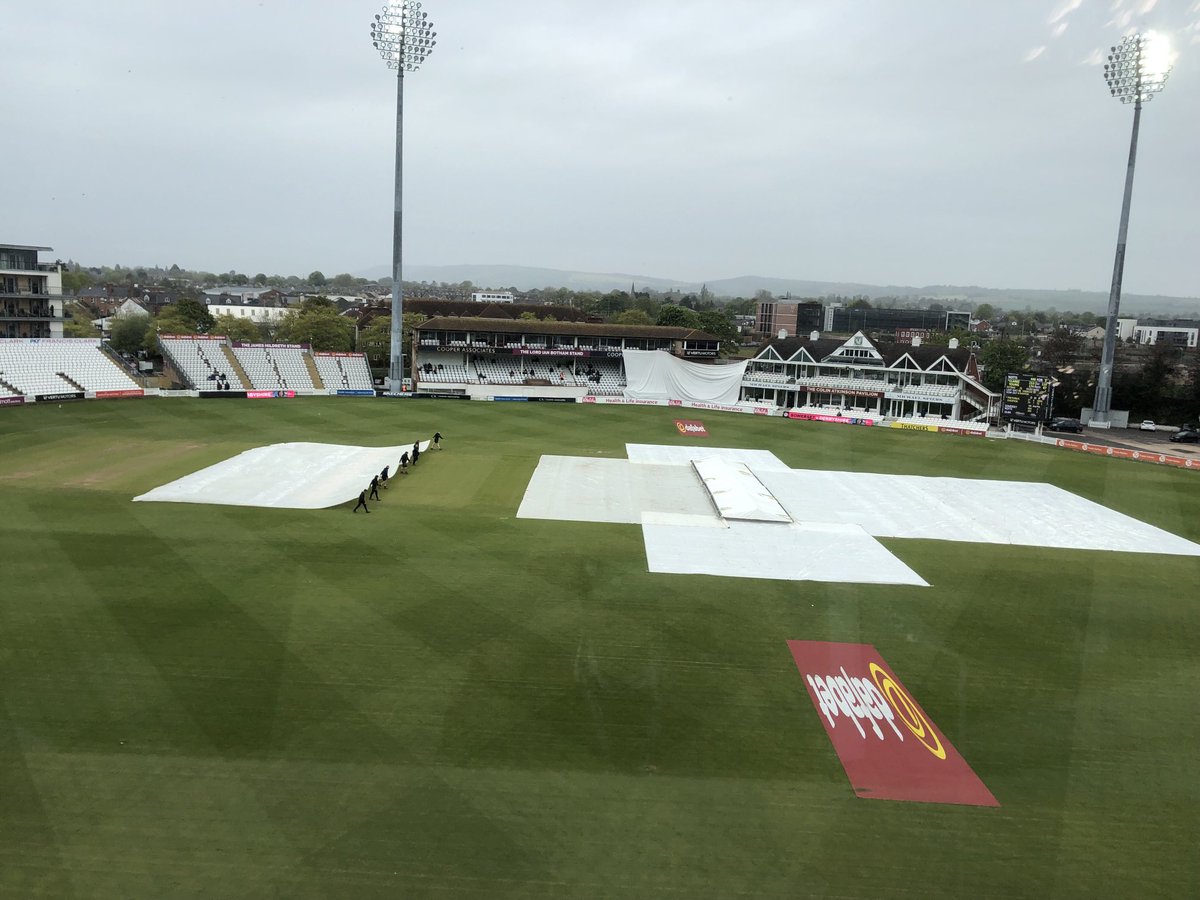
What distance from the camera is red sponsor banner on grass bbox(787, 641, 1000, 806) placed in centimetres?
991

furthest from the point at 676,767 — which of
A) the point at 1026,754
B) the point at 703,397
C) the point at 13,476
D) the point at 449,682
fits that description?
the point at 703,397

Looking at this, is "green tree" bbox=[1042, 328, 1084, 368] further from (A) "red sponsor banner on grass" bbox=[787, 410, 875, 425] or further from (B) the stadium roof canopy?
(B) the stadium roof canopy

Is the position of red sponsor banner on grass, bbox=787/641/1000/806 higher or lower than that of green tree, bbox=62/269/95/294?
lower

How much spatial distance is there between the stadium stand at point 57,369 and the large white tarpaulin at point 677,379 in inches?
1346

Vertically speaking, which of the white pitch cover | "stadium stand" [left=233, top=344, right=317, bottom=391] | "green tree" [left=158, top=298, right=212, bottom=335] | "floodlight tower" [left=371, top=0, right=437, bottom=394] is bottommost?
the white pitch cover

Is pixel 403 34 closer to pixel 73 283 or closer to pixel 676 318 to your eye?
pixel 676 318

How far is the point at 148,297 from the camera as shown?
134m

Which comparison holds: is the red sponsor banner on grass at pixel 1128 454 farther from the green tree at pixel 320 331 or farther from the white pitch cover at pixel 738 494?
the green tree at pixel 320 331

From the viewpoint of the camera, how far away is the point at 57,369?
46625 millimetres

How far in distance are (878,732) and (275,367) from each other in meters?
53.5

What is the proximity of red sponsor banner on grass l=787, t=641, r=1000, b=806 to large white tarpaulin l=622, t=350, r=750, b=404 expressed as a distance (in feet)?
149

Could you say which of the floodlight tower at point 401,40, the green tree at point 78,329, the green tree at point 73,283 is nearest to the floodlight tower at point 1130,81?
the floodlight tower at point 401,40

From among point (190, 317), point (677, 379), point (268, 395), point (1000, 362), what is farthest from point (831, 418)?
point (190, 317)

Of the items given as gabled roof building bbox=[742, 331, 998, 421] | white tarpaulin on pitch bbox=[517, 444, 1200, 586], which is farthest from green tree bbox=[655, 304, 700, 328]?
white tarpaulin on pitch bbox=[517, 444, 1200, 586]
